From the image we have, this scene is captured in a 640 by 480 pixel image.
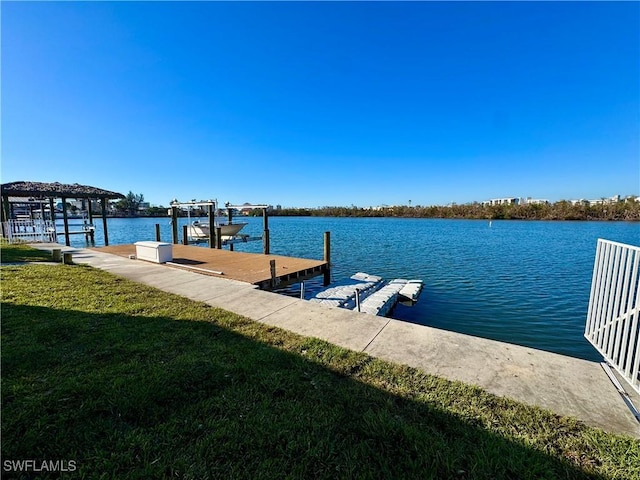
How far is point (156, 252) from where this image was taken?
395 inches

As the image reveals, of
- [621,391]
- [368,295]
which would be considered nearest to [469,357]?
[621,391]

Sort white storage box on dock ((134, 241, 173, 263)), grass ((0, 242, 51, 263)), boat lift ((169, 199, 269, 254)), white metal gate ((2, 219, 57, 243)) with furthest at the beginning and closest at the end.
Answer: boat lift ((169, 199, 269, 254)) → white metal gate ((2, 219, 57, 243)) → white storage box on dock ((134, 241, 173, 263)) → grass ((0, 242, 51, 263))

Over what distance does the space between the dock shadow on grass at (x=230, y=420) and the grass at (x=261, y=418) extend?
0.4 inches

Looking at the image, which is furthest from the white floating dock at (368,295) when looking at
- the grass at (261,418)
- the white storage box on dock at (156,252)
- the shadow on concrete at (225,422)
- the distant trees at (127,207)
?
the distant trees at (127,207)

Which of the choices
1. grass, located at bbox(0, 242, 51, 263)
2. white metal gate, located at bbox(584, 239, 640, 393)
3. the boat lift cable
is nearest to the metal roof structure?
grass, located at bbox(0, 242, 51, 263)

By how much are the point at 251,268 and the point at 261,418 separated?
7398 millimetres

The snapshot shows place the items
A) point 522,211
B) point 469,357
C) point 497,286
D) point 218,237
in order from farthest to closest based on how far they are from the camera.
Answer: point 522,211, point 218,237, point 497,286, point 469,357

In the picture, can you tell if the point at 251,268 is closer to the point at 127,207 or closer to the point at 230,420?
the point at 230,420

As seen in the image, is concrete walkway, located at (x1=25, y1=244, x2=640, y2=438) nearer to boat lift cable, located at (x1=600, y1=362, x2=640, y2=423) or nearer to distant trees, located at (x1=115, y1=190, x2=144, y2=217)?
boat lift cable, located at (x1=600, y1=362, x2=640, y2=423)

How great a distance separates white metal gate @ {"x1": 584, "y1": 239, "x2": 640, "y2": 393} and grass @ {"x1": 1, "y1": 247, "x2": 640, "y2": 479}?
3.40 ft

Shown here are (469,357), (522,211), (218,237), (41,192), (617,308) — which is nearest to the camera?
(617,308)

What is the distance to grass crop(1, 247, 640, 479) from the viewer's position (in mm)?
1945

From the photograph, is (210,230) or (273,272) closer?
(273,272)

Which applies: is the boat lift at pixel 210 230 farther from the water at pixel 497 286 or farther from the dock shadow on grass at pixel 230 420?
the dock shadow on grass at pixel 230 420
